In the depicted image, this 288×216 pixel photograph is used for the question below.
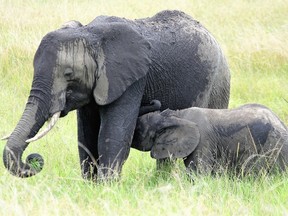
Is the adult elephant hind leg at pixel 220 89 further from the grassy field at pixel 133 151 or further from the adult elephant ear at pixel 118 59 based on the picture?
the adult elephant ear at pixel 118 59

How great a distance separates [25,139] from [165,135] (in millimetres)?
1552

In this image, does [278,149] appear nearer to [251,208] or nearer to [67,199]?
[251,208]

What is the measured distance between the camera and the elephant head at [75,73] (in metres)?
5.64

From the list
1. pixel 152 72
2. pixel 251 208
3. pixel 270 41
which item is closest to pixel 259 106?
pixel 152 72

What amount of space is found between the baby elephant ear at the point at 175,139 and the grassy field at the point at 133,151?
171 millimetres

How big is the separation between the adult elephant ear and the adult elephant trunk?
520 mm

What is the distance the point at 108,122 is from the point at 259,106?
1.42m

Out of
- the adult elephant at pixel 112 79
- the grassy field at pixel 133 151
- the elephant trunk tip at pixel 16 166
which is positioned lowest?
the grassy field at pixel 133 151

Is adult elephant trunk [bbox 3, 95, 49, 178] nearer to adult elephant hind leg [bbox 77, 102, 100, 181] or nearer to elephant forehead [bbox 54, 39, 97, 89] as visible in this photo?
elephant forehead [bbox 54, 39, 97, 89]

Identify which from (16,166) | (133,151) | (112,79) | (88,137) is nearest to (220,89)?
(133,151)

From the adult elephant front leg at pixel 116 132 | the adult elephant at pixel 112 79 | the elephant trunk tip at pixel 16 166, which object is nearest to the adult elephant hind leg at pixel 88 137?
the adult elephant at pixel 112 79

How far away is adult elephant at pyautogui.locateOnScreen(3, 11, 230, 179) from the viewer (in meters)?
5.74

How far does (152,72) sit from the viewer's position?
6.62 meters

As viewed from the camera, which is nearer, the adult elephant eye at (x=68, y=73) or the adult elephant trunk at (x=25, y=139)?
the adult elephant trunk at (x=25, y=139)
